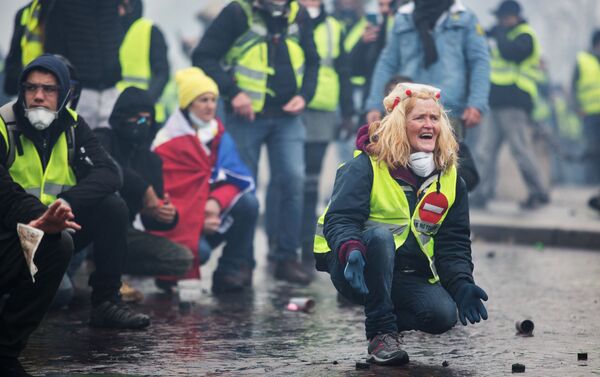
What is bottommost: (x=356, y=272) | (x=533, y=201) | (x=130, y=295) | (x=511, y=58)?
(x=130, y=295)

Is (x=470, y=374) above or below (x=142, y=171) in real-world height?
below

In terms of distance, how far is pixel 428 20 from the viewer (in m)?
9.66

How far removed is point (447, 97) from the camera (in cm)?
952

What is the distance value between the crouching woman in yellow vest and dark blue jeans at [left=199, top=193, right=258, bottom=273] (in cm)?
256

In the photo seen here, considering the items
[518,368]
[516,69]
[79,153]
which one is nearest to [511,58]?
[516,69]

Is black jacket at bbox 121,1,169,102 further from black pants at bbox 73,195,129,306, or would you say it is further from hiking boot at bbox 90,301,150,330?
hiking boot at bbox 90,301,150,330

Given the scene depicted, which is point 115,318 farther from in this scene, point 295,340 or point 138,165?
point 138,165

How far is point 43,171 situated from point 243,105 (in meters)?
2.71

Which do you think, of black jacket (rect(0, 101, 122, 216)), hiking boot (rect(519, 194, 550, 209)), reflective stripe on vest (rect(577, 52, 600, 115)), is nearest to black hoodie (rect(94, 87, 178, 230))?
black jacket (rect(0, 101, 122, 216))

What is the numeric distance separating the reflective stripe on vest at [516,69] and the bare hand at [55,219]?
31.2 feet

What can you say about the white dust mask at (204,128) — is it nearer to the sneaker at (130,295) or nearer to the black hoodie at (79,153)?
the sneaker at (130,295)

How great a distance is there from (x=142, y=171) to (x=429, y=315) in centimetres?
296

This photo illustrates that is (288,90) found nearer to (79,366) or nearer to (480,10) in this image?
(79,366)

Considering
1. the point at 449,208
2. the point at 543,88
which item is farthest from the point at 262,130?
the point at 543,88
